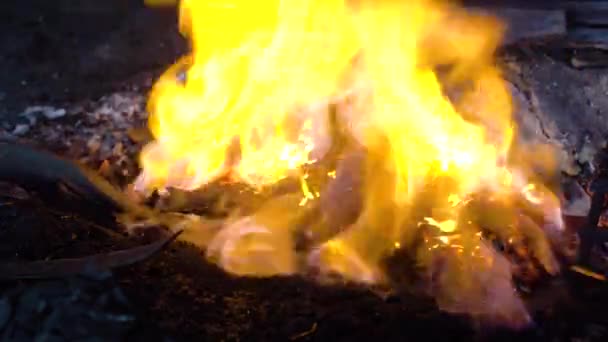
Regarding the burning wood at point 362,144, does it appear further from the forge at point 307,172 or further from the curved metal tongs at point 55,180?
the curved metal tongs at point 55,180

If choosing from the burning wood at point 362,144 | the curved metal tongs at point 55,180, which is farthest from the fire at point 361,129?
the curved metal tongs at point 55,180

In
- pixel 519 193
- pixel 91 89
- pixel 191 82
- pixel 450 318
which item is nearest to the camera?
pixel 450 318

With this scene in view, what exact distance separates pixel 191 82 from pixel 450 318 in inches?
69.8

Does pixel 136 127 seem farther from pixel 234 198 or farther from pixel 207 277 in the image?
pixel 207 277

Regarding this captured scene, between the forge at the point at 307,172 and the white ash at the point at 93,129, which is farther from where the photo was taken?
the white ash at the point at 93,129

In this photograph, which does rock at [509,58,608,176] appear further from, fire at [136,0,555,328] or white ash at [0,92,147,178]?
white ash at [0,92,147,178]

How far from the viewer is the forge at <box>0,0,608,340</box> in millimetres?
2205

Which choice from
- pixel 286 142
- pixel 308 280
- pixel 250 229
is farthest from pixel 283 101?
pixel 308 280

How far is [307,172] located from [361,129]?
0.96 ft

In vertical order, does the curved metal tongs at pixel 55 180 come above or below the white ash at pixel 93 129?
below

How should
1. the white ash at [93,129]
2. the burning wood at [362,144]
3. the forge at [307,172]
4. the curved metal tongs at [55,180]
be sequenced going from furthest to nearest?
the white ash at [93,129] < the curved metal tongs at [55,180] < the burning wood at [362,144] < the forge at [307,172]

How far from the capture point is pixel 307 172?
2912 millimetres

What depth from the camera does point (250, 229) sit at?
101 inches

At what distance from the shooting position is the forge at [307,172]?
2205 millimetres
